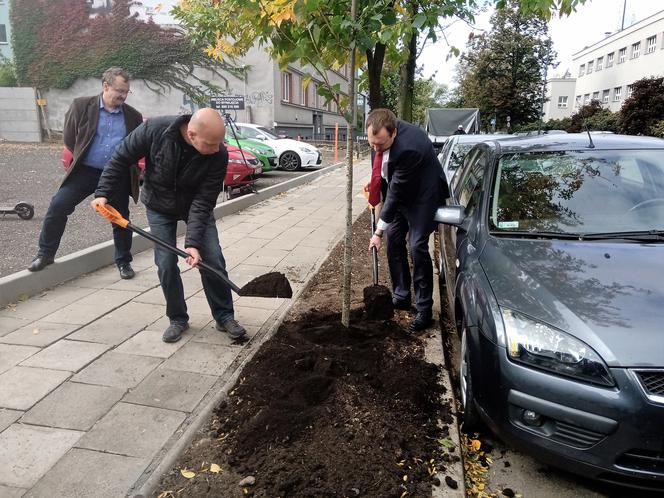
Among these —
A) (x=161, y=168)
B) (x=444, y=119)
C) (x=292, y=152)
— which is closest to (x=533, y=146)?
(x=161, y=168)

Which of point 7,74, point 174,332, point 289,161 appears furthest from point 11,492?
point 7,74

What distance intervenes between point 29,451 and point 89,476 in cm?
42

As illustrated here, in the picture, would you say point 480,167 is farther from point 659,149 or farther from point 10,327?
point 10,327

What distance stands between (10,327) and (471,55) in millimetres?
42758

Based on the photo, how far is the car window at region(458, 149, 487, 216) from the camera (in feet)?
12.7

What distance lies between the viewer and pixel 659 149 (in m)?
3.69

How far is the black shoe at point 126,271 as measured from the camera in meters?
5.43

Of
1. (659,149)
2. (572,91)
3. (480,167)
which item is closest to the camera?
(659,149)

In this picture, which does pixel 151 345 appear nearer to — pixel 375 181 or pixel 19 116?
pixel 375 181

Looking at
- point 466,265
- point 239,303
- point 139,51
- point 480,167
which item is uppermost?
point 139,51

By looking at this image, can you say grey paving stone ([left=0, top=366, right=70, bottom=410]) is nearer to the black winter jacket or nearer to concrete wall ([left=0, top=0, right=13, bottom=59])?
the black winter jacket

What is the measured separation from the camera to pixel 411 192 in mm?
4160

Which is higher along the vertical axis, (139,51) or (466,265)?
(139,51)

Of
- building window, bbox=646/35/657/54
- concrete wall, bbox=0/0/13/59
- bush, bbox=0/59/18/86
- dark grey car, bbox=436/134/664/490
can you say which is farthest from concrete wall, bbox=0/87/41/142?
building window, bbox=646/35/657/54
